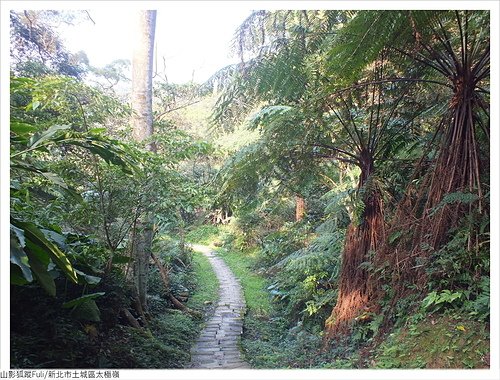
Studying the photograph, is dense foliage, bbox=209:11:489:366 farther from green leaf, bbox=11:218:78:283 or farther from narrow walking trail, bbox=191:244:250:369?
green leaf, bbox=11:218:78:283

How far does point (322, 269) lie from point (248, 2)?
11.5 feet

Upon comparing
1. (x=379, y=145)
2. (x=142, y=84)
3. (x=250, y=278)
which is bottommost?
(x=250, y=278)

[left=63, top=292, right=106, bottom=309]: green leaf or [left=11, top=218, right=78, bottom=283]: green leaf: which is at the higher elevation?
[left=11, top=218, right=78, bottom=283]: green leaf

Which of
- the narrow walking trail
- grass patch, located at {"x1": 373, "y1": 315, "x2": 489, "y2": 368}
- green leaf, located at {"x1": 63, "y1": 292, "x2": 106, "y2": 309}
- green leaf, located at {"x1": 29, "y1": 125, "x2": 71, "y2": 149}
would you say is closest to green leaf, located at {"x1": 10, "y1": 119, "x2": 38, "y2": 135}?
green leaf, located at {"x1": 29, "y1": 125, "x2": 71, "y2": 149}

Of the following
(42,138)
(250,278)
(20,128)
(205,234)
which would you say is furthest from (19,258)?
(205,234)

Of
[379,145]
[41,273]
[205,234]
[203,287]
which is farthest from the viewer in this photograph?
[205,234]

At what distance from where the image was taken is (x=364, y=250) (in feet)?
9.96

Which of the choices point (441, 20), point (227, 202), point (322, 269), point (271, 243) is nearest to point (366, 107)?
point (441, 20)

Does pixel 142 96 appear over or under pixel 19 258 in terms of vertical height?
over

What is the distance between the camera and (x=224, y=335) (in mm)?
3848

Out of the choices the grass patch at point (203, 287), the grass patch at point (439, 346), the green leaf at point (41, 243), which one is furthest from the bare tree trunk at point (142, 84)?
the grass patch at point (203, 287)

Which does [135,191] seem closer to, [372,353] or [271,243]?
[372,353]

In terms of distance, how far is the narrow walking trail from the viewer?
2.83 m

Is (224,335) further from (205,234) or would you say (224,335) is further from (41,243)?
(205,234)
